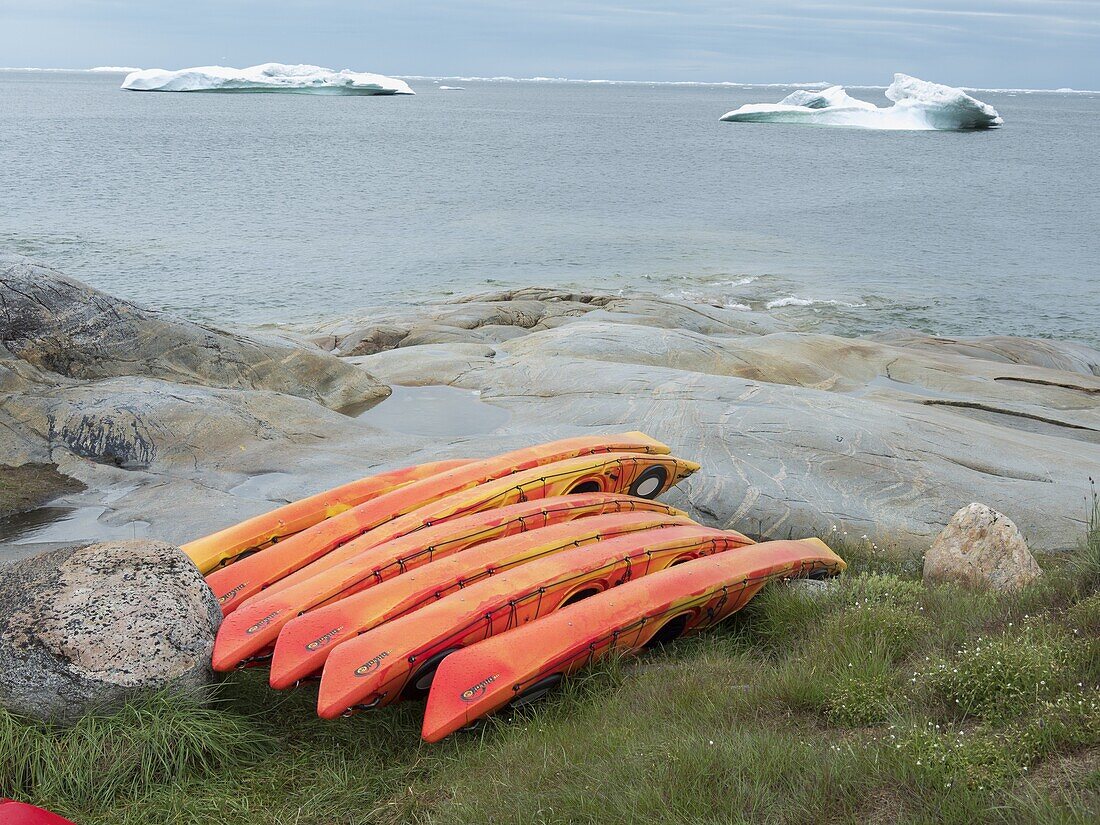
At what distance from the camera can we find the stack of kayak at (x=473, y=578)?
13.7ft

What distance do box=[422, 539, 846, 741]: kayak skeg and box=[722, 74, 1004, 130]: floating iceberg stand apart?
255 feet

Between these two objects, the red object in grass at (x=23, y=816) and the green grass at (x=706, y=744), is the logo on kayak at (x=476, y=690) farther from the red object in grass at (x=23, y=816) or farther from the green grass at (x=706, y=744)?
the red object in grass at (x=23, y=816)

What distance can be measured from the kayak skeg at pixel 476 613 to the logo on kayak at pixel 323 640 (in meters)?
0.17

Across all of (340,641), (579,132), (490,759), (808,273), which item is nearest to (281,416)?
(340,641)

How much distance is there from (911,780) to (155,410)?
7.33 metres

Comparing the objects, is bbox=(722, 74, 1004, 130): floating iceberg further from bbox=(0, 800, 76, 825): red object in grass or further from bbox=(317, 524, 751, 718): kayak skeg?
bbox=(0, 800, 76, 825): red object in grass

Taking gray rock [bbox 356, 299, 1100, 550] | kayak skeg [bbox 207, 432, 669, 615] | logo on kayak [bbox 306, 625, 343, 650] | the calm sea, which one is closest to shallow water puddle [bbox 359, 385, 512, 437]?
gray rock [bbox 356, 299, 1100, 550]

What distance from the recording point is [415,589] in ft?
15.5

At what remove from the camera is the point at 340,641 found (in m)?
4.38

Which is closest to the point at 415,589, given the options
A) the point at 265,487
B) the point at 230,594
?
the point at 230,594

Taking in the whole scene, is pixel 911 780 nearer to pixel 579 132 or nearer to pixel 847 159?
pixel 847 159

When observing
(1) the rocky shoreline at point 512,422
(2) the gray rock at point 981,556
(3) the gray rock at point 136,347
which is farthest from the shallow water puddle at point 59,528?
(2) the gray rock at point 981,556

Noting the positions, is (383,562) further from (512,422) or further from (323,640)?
(512,422)

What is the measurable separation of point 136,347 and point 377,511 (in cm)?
475
